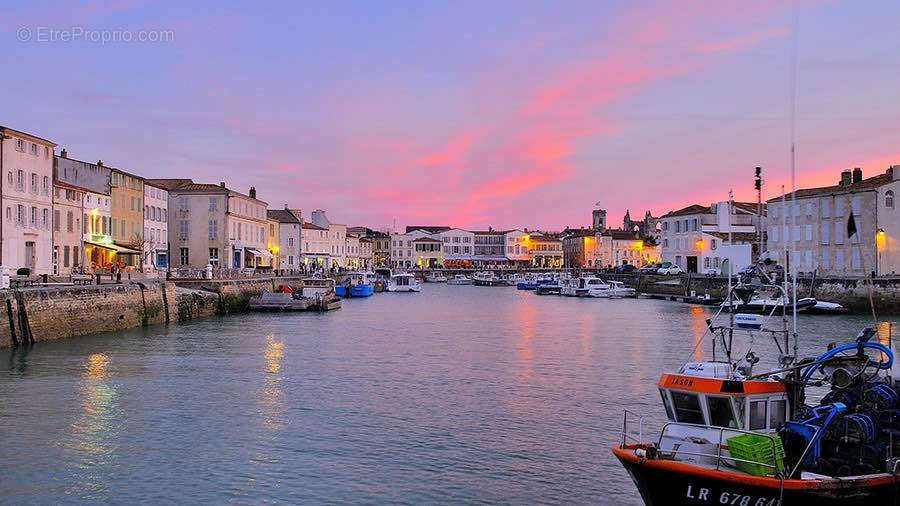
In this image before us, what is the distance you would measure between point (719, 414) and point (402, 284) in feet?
374

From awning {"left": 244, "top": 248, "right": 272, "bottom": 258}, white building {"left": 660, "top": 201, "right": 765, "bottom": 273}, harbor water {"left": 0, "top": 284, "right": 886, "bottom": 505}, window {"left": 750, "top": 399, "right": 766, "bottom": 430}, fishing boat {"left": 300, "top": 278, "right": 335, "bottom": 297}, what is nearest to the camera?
window {"left": 750, "top": 399, "right": 766, "bottom": 430}

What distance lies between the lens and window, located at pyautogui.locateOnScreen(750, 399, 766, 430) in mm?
15562

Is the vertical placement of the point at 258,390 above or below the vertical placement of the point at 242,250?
below

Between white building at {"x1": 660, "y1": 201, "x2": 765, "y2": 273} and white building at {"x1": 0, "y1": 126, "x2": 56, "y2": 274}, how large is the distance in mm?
75752

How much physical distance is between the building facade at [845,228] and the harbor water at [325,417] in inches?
1200

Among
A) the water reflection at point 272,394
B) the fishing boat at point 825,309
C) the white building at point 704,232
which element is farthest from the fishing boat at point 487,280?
the water reflection at point 272,394

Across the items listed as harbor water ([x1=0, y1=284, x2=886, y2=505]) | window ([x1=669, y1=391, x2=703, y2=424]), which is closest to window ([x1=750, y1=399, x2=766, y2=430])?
window ([x1=669, y1=391, x2=703, y2=424])

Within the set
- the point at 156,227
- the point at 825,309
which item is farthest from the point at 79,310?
the point at 825,309

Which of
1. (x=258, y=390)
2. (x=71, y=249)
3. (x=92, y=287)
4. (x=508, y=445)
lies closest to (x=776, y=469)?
(x=508, y=445)

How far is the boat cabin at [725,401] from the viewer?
15.3m

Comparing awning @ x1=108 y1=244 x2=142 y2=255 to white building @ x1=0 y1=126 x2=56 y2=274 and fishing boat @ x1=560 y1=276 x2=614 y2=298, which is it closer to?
white building @ x1=0 y1=126 x2=56 y2=274

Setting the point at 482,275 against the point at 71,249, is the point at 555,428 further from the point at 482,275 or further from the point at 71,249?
the point at 482,275

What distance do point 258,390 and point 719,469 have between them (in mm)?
19251

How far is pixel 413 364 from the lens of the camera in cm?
3672
